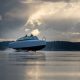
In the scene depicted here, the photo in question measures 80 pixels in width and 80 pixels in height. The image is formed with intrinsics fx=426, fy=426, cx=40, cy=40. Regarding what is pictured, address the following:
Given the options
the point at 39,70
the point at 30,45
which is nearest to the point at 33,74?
the point at 39,70

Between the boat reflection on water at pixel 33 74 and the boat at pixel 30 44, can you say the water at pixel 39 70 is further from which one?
the boat at pixel 30 44

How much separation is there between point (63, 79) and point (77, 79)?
1.30 metres

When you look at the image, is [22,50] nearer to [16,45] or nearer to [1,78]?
[16,45]

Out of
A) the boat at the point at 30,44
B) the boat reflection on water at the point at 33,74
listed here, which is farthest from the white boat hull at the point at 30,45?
the boat reflection on water at the point at 33,74

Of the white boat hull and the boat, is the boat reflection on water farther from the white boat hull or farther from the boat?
the boat

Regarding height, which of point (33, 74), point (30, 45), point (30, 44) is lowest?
point (33, 74)

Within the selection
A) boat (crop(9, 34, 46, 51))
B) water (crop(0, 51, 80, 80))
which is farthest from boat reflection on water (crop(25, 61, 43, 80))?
boat (crop(9, 34, 46, 51))

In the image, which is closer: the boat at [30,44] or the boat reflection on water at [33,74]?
the boat reflection on water at [33,74]

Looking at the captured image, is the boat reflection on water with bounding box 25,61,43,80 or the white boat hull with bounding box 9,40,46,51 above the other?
the white boat hull with bounding box 9,40,46,51

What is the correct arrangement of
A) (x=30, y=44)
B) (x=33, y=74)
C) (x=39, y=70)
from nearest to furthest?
1. (x=33, y=74)
2. (x=39, y=70)
3. (x=30, y=44)

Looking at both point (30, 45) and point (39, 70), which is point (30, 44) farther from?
point (39, 70)

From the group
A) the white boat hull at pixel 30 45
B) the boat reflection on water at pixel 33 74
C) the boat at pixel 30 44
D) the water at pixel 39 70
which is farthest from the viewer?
the boat at pixel 30 44

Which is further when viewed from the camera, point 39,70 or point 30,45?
point 30,45

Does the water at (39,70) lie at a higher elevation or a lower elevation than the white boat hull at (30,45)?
lower
